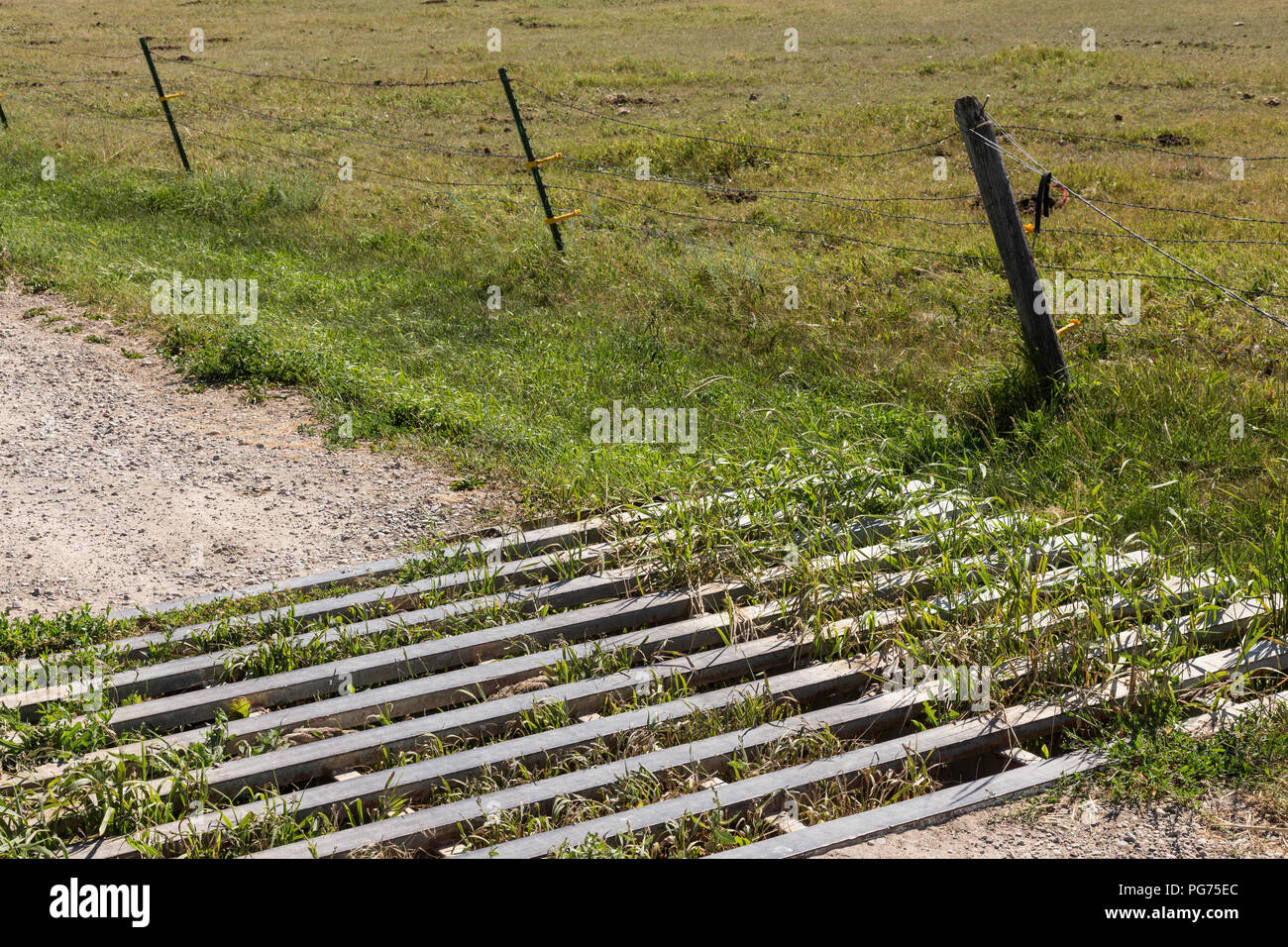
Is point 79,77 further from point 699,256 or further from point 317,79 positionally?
point 699,256

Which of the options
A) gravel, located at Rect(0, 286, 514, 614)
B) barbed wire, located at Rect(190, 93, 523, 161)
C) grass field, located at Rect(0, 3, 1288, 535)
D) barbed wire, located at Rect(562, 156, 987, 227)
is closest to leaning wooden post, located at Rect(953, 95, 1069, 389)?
grass field, located at Rect(0, 3, 1288, 535)

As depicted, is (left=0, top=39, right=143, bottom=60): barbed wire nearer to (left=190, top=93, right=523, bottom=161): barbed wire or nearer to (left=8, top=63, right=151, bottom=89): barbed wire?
(left=8, top=63, right=151, bottom=89): barbed wire

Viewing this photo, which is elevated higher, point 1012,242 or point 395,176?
point 395,176

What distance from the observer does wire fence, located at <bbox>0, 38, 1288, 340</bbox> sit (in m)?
8.58

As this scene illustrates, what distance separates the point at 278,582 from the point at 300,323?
371 centimetres

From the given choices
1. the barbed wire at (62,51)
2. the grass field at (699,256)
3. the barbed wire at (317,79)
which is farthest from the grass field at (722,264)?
the barbed wire at (62,51)

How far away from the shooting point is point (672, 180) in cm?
1143

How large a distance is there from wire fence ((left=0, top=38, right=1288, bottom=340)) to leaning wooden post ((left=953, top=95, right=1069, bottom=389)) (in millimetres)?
131

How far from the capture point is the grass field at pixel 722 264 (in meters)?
5.33

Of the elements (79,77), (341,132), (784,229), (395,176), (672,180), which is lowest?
(784,229)

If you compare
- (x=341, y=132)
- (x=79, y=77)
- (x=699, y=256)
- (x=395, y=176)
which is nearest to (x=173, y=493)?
(x=699, y=256)

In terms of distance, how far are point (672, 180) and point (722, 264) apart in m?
3.54

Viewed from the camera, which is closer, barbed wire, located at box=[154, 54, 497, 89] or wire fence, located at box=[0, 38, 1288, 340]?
wire fence, located at box=[0, 38, 1288, 340]
